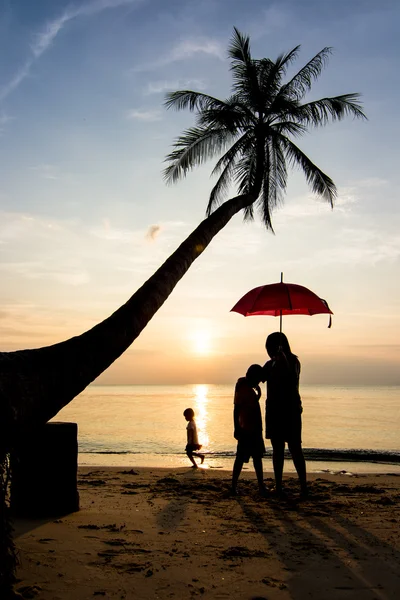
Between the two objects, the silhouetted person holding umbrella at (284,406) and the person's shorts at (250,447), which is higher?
the silhouetted person holding umbrella at (284,406)

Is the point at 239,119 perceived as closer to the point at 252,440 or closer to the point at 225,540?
the point at 252,440

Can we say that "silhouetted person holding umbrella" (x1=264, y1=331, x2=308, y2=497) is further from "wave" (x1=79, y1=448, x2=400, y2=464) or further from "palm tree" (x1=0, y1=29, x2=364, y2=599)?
"wave" (x1=79, y1=448, x2=400, y2=464)

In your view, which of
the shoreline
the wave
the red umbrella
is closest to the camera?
the red umbrella

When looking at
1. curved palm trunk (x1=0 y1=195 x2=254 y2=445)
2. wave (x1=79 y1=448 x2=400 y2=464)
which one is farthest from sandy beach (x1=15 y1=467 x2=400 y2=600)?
wave (x1=79 y1=448 x2=400 y2=464)

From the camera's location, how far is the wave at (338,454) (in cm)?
1820

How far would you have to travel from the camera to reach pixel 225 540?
192 inches

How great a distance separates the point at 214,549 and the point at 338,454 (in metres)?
16.2

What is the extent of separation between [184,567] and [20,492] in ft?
7.62

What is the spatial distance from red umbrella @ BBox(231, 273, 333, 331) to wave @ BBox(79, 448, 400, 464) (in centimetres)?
1141

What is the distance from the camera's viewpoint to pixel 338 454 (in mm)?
19438

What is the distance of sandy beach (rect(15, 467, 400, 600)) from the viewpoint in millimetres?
3643

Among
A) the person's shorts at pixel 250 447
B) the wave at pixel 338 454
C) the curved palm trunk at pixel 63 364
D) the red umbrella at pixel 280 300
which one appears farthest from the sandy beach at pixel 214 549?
the wave at pixel 338 454

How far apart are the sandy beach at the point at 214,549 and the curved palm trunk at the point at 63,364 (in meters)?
1.41

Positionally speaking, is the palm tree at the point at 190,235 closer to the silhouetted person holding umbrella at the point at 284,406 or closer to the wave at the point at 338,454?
the silhouetted person holding umbrella at the point at 284,406
